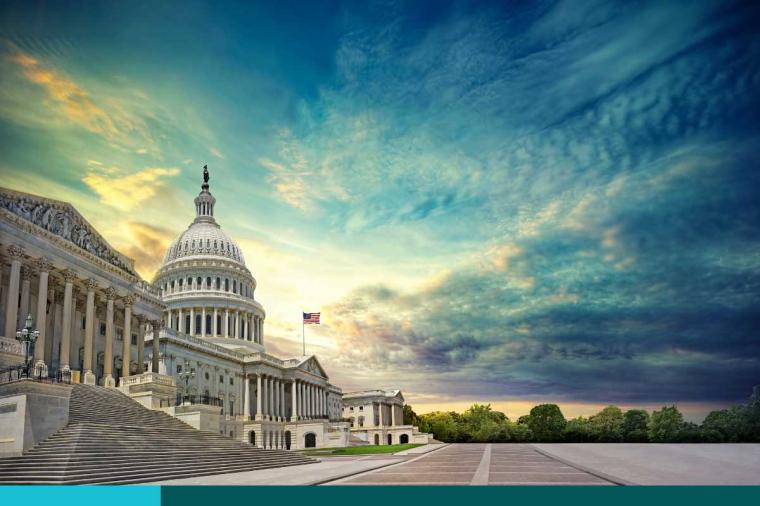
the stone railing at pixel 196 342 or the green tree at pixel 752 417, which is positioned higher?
the stone railing at pixel 196 342

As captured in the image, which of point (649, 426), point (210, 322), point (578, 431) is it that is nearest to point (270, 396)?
point (210, 322)

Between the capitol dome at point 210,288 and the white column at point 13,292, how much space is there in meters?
46.5

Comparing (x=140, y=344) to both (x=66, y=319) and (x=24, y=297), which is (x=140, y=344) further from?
(x=24, y=297)

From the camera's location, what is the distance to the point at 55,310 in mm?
32188

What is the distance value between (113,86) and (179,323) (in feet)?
184

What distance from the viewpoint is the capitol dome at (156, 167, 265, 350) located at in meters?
74.4

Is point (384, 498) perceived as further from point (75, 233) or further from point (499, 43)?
point (75, 233)

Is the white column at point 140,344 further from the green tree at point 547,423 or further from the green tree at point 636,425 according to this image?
the green tree at point 636,425

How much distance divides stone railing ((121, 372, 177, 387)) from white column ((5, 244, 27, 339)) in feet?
23.4

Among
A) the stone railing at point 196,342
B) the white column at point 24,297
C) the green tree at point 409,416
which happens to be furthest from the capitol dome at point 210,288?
the white column at point 24,297

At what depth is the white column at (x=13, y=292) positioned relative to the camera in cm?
2583

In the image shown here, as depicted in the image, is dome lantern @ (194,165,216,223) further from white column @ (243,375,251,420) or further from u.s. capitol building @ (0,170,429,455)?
white column @ (243,375,251,420)

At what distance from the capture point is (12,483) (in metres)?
17.2

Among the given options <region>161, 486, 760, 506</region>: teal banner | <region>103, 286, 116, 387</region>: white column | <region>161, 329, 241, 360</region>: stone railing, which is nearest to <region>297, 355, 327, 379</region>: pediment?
<region>161, 329, 241, 360</region>: stone railing
